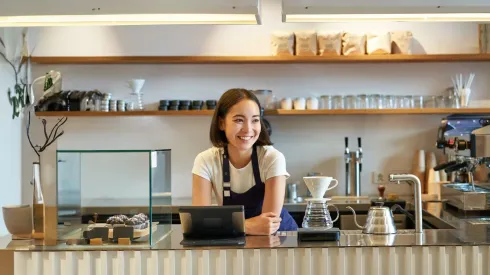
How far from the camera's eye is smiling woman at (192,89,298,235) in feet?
9.68

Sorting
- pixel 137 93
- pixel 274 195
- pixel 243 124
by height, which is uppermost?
pixel 137 93

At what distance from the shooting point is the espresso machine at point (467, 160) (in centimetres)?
349

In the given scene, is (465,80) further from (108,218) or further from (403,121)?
(108,218)

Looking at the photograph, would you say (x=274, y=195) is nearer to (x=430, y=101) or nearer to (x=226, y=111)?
(x=226, y=111)

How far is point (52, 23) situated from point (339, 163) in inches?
107

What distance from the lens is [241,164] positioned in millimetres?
3061

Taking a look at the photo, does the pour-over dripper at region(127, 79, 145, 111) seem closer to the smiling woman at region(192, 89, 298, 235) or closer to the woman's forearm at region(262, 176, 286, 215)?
the smiling woman at region(192, 89, 298, 235)

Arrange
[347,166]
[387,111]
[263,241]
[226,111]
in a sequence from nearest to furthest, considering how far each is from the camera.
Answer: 1. [263,241]
2. [226,111]
3. [387,111]
4. [347,166]

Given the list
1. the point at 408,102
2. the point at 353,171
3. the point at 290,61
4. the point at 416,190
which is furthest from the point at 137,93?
the point at 416,190

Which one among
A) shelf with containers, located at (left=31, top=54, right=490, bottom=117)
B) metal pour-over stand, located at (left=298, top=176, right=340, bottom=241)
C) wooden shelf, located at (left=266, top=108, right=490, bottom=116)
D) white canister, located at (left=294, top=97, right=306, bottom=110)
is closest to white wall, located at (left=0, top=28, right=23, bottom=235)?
shelf with containers, located at (left=31, top=54, right=490, bottom=117)

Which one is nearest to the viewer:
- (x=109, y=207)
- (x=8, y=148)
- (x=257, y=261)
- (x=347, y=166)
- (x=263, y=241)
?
(x=257, y=261)

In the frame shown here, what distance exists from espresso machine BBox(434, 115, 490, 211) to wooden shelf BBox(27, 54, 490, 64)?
0.51 meters

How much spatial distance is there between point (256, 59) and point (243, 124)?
6.72 ft

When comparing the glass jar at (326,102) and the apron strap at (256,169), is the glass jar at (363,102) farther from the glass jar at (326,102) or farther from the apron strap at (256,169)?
the apron strap at (256,169)
